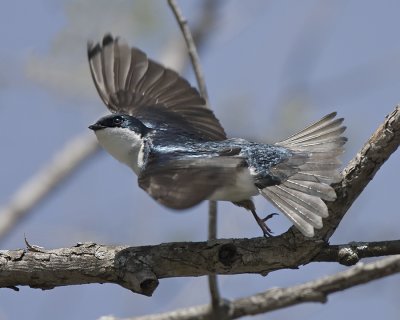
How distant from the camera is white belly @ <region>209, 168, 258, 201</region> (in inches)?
142

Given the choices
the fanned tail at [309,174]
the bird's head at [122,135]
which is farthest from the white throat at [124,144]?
the fanned tail at [309,174]

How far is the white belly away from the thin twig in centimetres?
22

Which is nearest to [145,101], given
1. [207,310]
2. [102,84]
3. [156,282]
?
[102,84]

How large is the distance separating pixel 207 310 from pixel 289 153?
818mm

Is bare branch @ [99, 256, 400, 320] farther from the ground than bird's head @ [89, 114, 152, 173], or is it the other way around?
bird's head @ [89, 114, 152, 173]

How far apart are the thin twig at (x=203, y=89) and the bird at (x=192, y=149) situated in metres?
0.15

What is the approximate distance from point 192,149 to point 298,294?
798 mm

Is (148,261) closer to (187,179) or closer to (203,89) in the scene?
(187,179)

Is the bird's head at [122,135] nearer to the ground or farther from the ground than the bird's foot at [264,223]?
farther from the ground

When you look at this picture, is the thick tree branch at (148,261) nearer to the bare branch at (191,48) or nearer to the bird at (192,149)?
the bird at (192,149)

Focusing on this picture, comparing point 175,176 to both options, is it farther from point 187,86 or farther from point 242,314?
point 187,86

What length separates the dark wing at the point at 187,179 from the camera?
293 centimetres

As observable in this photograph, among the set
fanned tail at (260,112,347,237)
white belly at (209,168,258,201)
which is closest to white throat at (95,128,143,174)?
white belly at (209,168,258,201)

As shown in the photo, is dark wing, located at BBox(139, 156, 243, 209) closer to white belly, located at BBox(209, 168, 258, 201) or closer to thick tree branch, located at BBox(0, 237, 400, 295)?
white belly, located at BBox(209, 168, 258, 201)
